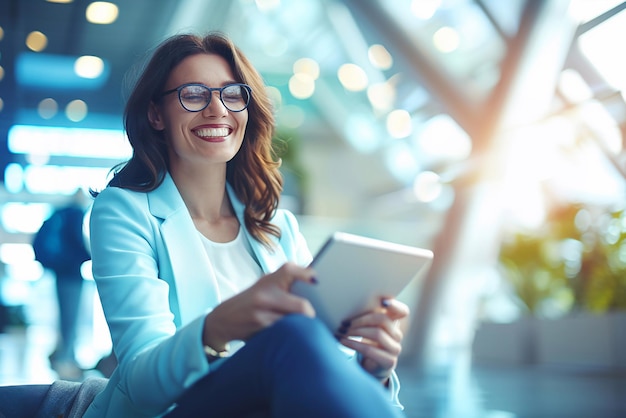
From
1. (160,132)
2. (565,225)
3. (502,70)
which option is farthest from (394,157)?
(160,132)

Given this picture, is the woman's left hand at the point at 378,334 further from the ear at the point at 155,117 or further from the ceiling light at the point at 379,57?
the ceiling light at the point at 379,57

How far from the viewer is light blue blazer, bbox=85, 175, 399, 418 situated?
3.61 ft

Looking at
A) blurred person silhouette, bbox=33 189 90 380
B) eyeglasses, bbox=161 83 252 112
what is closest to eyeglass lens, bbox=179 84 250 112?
eyeglasses, bbox=161 83 252 112

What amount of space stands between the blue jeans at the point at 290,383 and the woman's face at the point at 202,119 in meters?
0.54

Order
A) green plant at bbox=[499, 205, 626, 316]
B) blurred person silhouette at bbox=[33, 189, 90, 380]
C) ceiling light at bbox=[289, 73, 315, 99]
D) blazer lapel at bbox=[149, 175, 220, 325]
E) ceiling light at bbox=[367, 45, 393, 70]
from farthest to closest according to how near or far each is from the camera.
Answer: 1. ceiling light at bbox=[289, 73, 315, 99]
2. ceiling light at bbox=[367, 45, 393, 70]
3. green plant at bbox=[499, 205, 626, 316]
4. blurred person silhouette at bbox=[33, 189, 90, 380]
5. blazer lapel at bbox=[149, 175, 220, 325]

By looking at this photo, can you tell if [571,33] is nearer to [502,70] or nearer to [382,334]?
[502,70]

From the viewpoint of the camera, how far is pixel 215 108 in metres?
1.46

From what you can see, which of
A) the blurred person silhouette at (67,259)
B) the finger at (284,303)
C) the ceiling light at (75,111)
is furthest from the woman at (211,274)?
the ceiling light at (75,111)

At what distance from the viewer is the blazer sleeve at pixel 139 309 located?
1.09 metres

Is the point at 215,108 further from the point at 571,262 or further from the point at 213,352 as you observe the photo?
the point at 571,262

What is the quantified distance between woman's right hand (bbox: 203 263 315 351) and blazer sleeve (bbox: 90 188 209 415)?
38 millimetres

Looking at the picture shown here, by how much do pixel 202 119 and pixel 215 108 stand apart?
4 cm

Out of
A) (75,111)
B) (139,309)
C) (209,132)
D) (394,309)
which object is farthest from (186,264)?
(75,111)

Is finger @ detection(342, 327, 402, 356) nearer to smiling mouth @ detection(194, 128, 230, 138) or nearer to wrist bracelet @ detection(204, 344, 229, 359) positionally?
wrist bracelet @ detection(204, 344, 229, 359)
